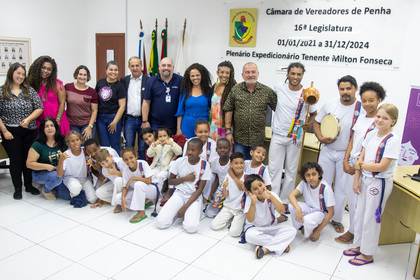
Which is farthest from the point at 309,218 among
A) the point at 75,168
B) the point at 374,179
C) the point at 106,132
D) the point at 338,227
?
the point at 106,132

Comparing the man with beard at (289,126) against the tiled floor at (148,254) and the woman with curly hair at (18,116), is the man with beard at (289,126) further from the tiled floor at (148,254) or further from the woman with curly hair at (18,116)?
Answer: the woman with curly hair at (18,116)

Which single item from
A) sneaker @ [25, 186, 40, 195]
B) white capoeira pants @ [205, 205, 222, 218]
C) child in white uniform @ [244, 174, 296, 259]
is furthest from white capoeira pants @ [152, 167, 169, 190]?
sneaker @ [25, 186, 40, 195]

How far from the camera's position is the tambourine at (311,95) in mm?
3600

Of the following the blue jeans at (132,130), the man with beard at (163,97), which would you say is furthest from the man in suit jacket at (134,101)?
the man with beard at (163,97)

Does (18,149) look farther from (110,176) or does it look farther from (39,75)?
(110,176)

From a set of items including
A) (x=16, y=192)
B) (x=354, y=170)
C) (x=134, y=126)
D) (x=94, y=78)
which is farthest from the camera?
(x=94, y=78)

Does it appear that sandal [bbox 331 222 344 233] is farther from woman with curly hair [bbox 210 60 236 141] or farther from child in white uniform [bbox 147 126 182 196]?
child in white uniform [bbox 147 126 182 196]

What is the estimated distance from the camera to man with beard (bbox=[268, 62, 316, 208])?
12.3ft

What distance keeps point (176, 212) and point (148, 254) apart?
26.0 inches

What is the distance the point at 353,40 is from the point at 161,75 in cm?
283

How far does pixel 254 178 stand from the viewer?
3.07 meters

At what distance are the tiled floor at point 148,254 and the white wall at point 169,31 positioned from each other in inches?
98.3

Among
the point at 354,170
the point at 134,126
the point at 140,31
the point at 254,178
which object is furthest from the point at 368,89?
the point at 140,31

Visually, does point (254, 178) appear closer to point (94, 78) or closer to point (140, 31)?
point (140, 31)
